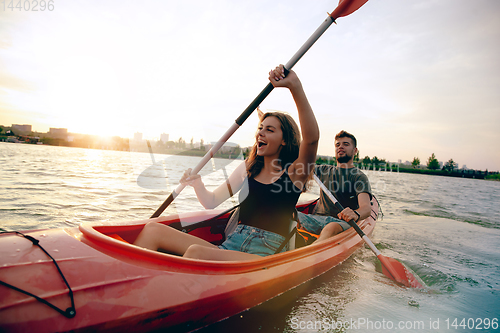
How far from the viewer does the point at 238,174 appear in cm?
227

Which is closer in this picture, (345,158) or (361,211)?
(361,211)

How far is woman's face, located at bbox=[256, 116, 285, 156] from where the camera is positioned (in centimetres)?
202

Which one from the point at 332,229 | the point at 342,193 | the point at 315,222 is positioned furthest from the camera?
the point at 342,193

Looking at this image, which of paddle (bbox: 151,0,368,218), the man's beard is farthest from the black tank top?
the man's beard

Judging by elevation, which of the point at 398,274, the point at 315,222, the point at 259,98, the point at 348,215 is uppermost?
the point at 259,98

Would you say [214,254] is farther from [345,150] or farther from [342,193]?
[345,150]

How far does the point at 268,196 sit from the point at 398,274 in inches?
91.7

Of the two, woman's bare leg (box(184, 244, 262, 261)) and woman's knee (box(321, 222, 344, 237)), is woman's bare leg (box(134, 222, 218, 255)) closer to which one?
woman's bare leg (box(184, 244, 262, 261))

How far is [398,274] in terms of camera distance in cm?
312

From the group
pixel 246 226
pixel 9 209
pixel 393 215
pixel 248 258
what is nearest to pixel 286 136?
pixel 246 226

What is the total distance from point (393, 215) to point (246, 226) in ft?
24.0

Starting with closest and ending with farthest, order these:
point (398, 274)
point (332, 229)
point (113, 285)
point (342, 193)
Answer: point (113, 285)
point (398, 274)
point (332, 229)
point (342, 193)

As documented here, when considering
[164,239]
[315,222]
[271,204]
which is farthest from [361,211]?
[164,239]

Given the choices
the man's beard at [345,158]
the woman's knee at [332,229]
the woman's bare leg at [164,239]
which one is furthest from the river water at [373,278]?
the man's beard at [345,158]
